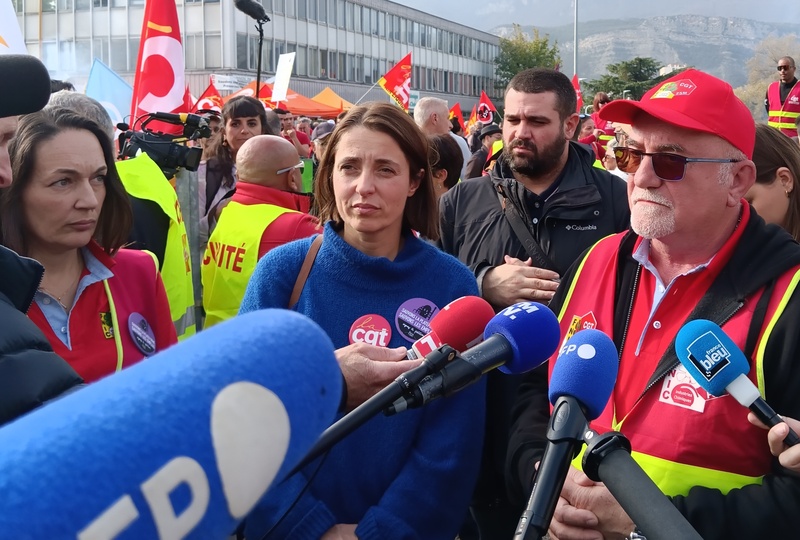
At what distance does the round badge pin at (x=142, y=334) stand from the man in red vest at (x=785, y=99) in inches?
456

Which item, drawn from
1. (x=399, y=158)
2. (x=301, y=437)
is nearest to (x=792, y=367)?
(x=399, y=158)

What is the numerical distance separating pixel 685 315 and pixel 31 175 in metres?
2.35

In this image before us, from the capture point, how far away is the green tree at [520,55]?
77.7 metres

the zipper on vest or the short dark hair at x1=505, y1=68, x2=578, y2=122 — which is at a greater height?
the short dark hair at x1=505, y1=68, x2=578, y2=122

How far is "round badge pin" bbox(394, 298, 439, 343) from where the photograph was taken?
2.54m

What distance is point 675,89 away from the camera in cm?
252

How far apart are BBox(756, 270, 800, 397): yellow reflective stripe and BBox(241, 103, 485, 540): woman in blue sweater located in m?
0.89

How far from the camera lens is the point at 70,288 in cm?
280

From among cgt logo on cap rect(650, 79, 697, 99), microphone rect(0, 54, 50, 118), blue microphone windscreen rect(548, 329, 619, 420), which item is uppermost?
cgt logo on cap rect(650, 79, 697, 99)

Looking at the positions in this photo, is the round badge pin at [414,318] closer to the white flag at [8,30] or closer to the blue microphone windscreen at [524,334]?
the blue microphone windscreen at [524,334]

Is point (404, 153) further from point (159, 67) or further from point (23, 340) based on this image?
point (159, 67)

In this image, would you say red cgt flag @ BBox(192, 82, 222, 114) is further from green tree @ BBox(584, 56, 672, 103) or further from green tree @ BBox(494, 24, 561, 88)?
green tree @ BBox(494, 24, 561, 88)

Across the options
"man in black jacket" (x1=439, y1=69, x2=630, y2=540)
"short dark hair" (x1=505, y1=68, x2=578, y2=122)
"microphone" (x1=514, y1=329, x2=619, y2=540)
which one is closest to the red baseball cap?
"man in black jacket" (x1=439, y1=69, x2=630, y2=540)

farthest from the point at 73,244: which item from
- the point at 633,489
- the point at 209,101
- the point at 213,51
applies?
the point at 213,51
